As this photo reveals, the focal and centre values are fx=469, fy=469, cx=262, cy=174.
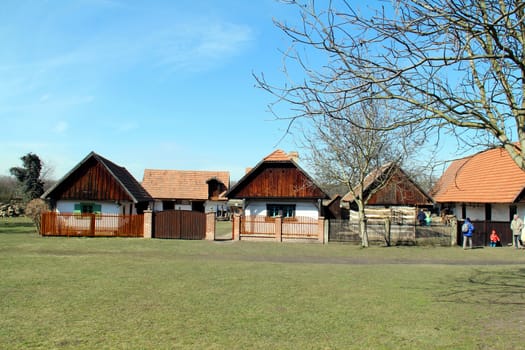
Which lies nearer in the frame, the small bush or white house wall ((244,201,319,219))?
white house wall ((244,201,319,219))

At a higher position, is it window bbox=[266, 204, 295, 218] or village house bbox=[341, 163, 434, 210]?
village house bbox=[341, 163, 434, 210]

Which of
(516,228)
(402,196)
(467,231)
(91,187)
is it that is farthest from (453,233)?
(91,187)

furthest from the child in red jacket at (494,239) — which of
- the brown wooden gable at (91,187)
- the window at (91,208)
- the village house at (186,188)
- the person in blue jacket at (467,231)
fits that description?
the village house at (186,188)

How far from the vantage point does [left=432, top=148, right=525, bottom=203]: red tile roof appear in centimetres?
2720

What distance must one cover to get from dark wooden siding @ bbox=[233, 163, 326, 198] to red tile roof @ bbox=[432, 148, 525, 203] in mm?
9427

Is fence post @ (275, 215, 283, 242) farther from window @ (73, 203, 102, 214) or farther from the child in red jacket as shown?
window @ (73, 203, 102, 214)

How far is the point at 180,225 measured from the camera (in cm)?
2941

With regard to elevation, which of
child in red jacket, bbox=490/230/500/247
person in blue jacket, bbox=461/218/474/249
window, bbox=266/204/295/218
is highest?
window, bbox=266/204/295/218

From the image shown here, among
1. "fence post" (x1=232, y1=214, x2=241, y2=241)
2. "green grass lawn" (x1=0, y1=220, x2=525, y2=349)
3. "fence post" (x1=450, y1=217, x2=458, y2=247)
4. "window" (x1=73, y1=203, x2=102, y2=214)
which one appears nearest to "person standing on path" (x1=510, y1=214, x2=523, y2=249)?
"fence post" (x1=450, y1=217, x2=458, y2=247)

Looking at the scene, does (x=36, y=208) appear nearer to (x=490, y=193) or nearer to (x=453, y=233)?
(x=453, y=233)

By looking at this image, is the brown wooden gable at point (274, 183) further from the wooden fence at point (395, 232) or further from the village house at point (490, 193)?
the village house at point (490, 193)

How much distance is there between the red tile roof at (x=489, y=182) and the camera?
2720 cm

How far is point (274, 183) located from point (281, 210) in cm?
200

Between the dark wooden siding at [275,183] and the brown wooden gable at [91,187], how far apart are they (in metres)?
8.19
